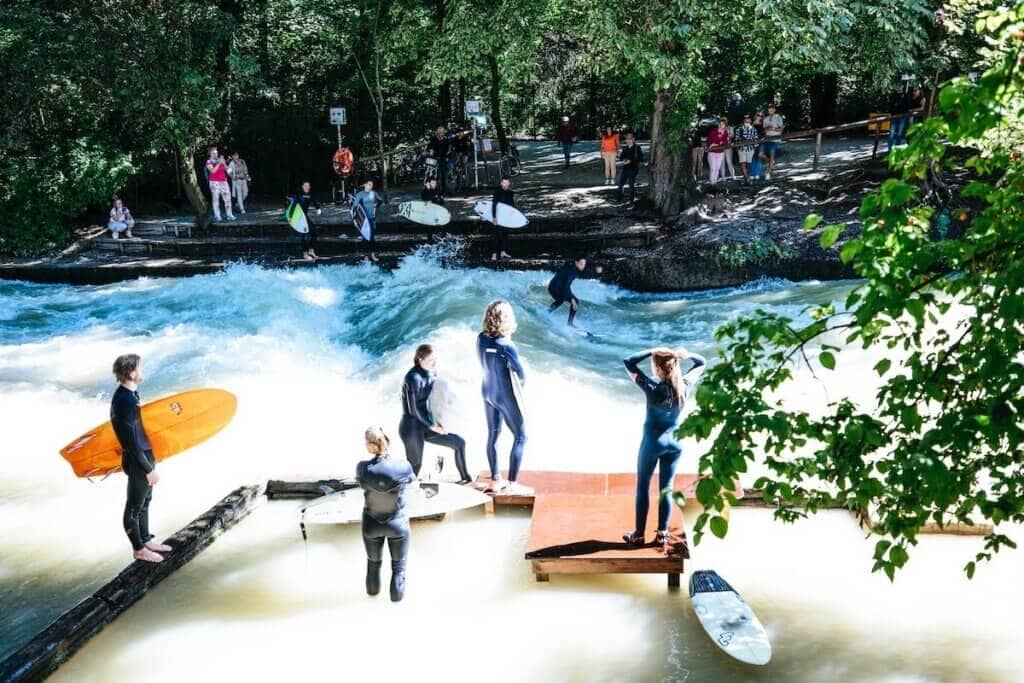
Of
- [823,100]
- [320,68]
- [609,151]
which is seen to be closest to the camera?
[609,151]

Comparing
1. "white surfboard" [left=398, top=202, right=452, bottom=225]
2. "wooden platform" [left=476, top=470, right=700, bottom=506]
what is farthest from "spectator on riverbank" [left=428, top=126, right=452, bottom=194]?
"wooden platform" [left=476, top=470, right=700, bottom=506]

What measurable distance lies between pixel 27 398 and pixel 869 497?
39.6 ft

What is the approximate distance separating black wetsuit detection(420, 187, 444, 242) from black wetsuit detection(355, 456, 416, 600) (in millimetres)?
13929

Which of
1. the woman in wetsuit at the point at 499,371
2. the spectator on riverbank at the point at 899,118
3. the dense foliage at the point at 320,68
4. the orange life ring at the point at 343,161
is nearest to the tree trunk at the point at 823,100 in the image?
the dense foliage at the point at 320,68

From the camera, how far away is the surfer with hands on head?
1855 cm

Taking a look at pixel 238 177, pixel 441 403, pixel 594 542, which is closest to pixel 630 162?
pixel 238 177

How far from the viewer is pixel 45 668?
632 cm

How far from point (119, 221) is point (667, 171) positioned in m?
12.2

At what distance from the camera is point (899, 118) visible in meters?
21.0

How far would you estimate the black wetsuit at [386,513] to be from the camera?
650 centimetres

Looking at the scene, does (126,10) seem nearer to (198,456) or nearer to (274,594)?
(198,456)

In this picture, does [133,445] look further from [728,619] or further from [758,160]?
[758,160]

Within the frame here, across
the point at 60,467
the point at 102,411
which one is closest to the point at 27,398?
the point at 102,411

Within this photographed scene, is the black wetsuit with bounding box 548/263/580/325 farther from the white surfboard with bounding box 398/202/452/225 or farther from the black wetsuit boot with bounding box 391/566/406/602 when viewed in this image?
the black wetsuit boot with bounding box 391/566/406/602
